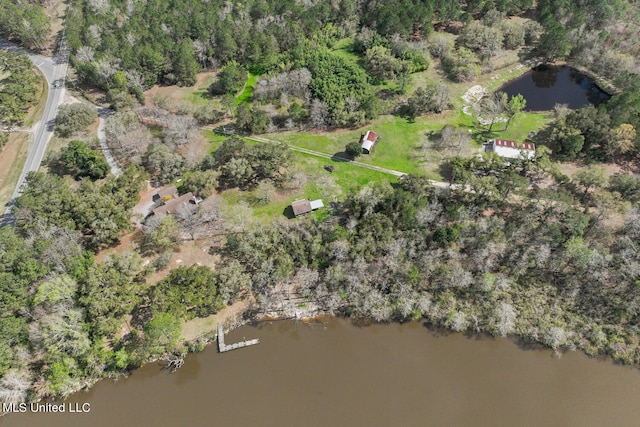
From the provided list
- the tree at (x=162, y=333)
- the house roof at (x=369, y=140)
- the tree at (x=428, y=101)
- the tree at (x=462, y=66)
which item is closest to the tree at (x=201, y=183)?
the tree at (x=162, y=333)

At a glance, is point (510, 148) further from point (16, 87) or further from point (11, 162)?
point (16, 87)

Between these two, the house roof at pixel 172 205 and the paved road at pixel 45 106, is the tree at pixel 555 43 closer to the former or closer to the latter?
the house roof at pixel 172 205

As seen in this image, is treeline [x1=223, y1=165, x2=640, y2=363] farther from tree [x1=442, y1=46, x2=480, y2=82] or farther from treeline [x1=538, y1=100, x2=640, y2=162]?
tree [x1=442, y1=46, x2=480, y2=82]

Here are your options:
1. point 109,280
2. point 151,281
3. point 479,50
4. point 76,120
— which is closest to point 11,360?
point 109,280

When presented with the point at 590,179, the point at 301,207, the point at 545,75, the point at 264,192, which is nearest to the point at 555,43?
the point at 545,75

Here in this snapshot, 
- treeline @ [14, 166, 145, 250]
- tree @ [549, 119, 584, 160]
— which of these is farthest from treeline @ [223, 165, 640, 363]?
treeline @ [14, 166, 145, 250]

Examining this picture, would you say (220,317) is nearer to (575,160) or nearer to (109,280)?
(109,280)
